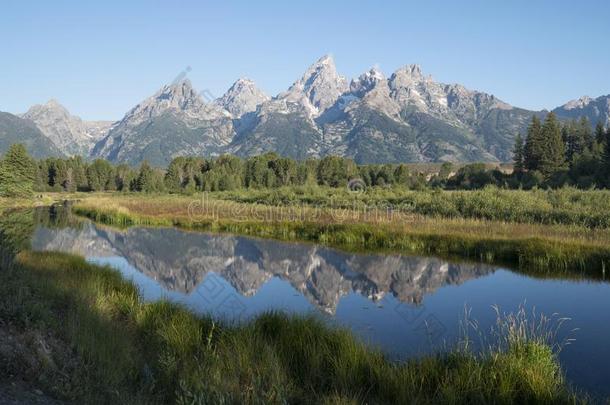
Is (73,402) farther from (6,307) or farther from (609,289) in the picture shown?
(609,289)

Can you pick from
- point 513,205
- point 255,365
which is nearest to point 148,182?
point 513,205

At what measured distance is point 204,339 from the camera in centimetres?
888

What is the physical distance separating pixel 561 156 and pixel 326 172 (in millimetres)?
47877

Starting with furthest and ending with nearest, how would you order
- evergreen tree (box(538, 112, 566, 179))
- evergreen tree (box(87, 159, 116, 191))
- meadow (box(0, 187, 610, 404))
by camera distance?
evergreen tree (box(87, 159, 116, 191)) < evergreen tree (box(538, 112, 566, 179)) < meadow (box(0, 187, 610, 404))

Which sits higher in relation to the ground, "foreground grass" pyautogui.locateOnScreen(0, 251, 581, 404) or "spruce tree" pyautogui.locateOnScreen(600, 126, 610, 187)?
"spruce tree" pyautogui.locateOnScreen(600, 126, 610, 187)

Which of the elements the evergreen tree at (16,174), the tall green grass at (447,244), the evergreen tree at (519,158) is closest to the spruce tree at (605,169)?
the evergreen tree at (519,158)

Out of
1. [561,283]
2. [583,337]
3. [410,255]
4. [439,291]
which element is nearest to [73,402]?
[583,337]

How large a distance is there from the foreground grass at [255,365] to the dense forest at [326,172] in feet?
139

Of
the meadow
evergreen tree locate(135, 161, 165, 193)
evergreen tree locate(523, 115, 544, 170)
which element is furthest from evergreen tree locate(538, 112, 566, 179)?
evergreen tree locate(135, 161, 165, 193)

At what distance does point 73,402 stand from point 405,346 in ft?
21.3

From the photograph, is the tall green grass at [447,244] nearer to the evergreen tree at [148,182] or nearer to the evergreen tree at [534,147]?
the evergreen tree at [534,147]

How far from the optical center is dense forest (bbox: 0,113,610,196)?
65.4 m

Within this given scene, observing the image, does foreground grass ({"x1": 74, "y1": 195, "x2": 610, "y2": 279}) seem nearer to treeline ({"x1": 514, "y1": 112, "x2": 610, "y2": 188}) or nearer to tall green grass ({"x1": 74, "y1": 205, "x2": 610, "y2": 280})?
tall green grass ({"x1": 74, "y1": 205, "x2": 610, "y2": 280})

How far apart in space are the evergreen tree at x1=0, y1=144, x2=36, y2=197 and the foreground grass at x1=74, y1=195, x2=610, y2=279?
3273 cm
